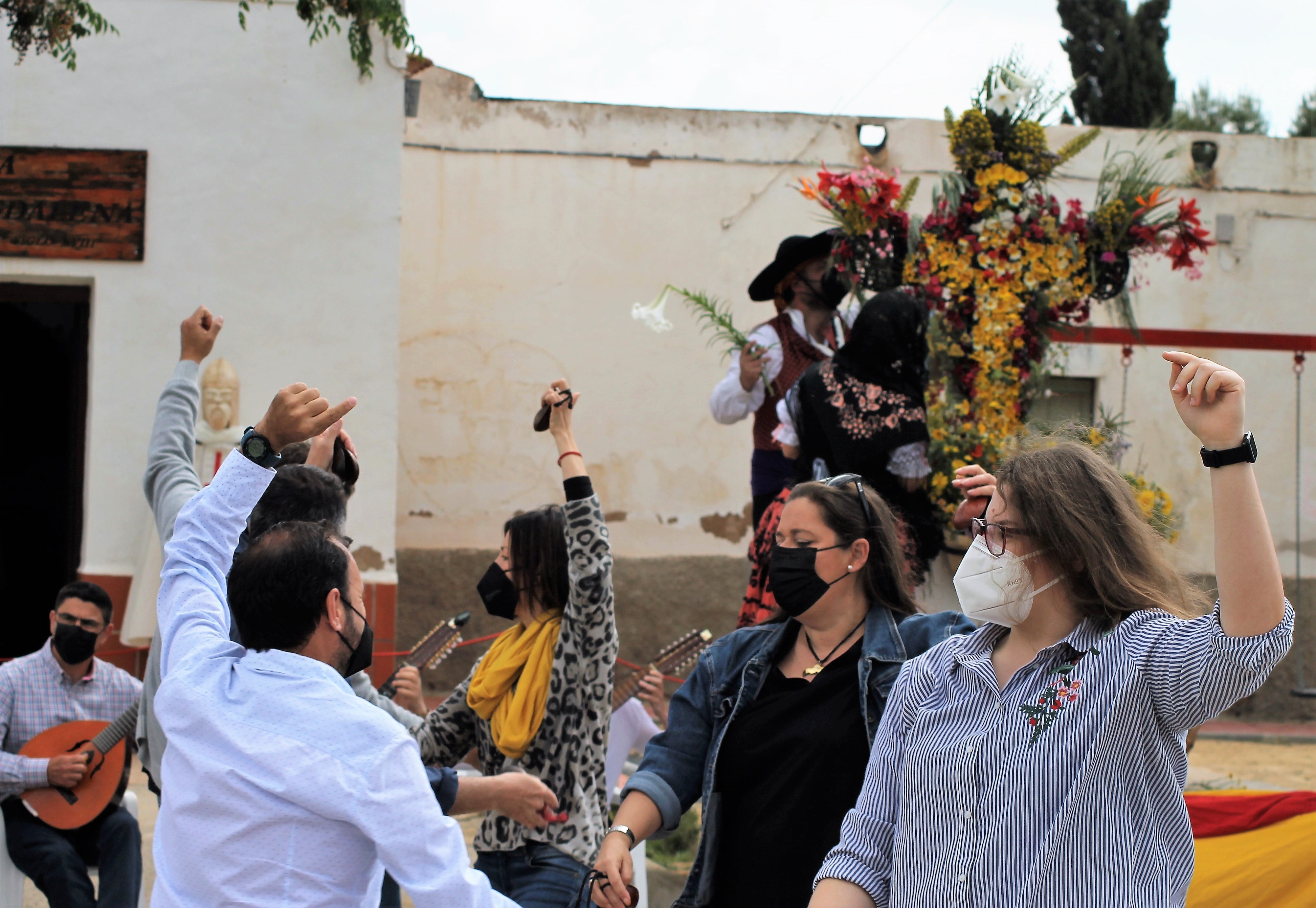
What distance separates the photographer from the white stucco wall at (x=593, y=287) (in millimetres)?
10148

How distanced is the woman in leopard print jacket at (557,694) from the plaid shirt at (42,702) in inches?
85.5

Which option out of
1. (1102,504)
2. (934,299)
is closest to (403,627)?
(934,299)

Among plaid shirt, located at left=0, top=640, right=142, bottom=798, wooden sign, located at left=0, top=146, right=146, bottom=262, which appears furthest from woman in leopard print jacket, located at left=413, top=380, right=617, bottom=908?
wooden sign, located at left=0, top=146, right=146, bottom=262

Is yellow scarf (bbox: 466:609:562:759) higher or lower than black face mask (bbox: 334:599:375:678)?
lower

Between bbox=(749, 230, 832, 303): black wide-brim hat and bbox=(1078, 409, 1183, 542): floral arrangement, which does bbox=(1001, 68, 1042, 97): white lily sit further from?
bbox=(1078, 409, 1183, 542): floral arrangement

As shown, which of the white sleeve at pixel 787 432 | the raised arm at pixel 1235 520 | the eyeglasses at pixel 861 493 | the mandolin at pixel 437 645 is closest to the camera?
the raised arm at pixel 1235 520

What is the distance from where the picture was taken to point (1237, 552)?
167 cm

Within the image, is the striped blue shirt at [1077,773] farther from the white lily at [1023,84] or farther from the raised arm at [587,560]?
the white lily at [1023,84]

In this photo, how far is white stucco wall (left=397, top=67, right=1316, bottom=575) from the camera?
10.1 m

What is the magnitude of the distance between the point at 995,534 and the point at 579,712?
4.57ft

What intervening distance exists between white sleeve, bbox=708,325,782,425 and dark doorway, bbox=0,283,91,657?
5354 millimetres

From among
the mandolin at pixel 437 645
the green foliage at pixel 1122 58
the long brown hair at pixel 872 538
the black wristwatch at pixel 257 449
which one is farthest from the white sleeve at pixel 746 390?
the green foliage at pixel 1122 58

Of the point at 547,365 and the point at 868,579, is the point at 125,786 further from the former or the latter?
the point at 547,365

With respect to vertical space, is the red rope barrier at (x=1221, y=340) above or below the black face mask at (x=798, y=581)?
above
